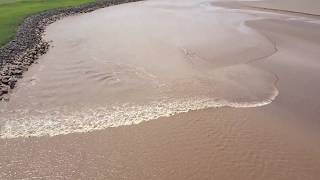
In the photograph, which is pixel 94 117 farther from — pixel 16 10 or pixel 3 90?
pixel 16 10

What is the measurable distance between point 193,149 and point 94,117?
3680mm

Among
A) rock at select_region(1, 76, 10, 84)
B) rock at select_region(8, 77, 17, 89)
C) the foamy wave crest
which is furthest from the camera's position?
rock at select_region(1, 76, 10, 84)

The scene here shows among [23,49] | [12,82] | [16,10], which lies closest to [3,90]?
[12,82]

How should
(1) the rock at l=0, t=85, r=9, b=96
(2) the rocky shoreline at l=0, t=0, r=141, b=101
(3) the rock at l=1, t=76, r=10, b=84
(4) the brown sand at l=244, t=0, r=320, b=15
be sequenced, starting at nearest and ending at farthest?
(1) the rock at l=0, t=85, r=9, b=96
(3) the rock at l=1, t=76, r=10, b=84
(2) the rocky shoreline at l=0, t=0, r=141, b=101
(4) the brown sand at l=244, t=0, r=320, b=15

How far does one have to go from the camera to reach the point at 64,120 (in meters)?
13.3

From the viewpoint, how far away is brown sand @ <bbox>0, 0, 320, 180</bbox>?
10.4m

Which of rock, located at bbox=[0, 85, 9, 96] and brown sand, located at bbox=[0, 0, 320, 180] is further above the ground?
rock, located at bbox=[0, 85, 9, 96]

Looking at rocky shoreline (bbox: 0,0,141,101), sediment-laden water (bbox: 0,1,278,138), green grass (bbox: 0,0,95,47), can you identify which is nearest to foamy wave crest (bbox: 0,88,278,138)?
sediment-laden water (bbox: 0,1,278,138)

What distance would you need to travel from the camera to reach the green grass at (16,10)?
2440 centimetres

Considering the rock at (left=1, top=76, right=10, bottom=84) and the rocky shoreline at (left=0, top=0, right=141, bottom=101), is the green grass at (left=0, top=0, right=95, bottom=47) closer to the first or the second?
the rocky shoreline at (left=0, top=0, right=141, bottom=101)

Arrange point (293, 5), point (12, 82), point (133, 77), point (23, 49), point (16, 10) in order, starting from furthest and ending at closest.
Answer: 1. point (293, 5)
2. point (16, 10)
3. point (23, 49)
4. point (133, 77)
5. point (12, 82)

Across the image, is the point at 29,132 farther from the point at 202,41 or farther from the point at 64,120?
the point at 202,41

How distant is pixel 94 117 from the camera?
13438mm

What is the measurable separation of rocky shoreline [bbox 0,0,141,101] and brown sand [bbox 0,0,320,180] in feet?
14.9
